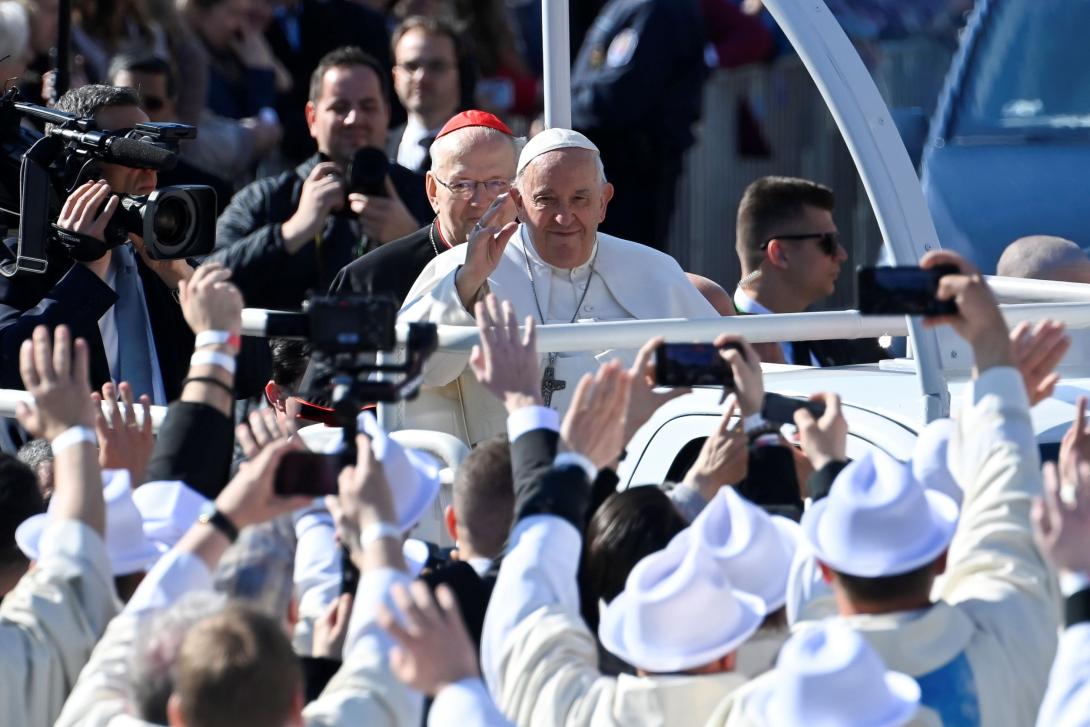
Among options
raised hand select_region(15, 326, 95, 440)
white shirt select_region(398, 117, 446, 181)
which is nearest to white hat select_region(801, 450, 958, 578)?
raised hand select_region(15, 326, 95, 440)

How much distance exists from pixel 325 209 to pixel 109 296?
1501mm

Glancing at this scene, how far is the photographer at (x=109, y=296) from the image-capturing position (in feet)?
17.6

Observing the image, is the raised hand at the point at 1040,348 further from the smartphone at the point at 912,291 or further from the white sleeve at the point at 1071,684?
the white sleeve at the point at 1071,684

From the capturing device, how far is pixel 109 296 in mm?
5398

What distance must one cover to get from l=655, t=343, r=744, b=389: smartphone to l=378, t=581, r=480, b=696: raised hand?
0.99 m

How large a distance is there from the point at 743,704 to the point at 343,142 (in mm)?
4584

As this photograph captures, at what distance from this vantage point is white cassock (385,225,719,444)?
5461mm

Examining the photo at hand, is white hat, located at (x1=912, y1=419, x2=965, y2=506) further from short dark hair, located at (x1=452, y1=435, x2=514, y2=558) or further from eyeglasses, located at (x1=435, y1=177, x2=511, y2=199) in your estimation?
eyeglasses, located at (x1=435, y1=177, x2=511, y2=199)

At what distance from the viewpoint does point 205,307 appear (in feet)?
12.8

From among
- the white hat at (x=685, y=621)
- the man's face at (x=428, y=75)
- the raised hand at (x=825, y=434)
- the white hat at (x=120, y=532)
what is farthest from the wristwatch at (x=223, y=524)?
the man's face at (x=428, y=75)

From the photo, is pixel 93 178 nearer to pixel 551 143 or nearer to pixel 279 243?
pixel 551 143

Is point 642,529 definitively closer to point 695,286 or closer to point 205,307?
point 205,307

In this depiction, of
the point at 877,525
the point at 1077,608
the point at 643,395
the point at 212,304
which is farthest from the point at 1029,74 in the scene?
the point at 1077,608

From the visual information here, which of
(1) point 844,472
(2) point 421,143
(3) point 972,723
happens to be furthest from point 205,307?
(2) point 421,143
